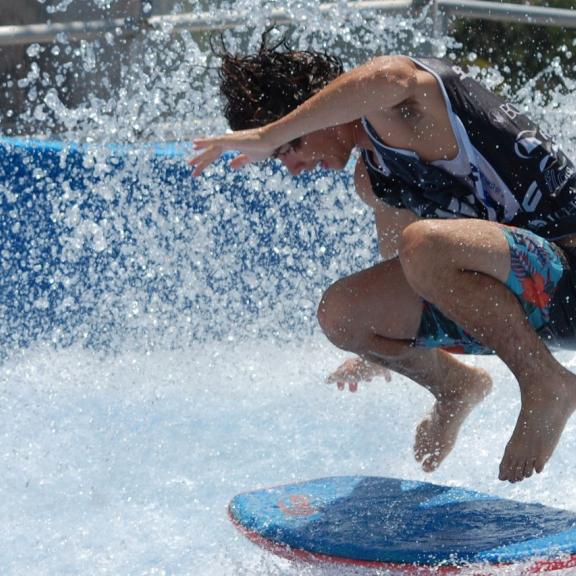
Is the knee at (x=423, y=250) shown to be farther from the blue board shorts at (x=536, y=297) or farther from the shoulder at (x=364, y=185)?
the shoulder at (x=364, y=185)

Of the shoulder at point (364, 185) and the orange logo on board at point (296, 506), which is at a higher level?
the shoulder at point (364, 185)

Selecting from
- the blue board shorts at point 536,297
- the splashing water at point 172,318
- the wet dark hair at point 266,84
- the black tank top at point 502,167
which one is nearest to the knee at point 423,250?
the blue board shorts at point 536,297

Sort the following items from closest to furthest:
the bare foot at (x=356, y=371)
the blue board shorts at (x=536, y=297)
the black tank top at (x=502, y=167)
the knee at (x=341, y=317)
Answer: the blue board shorts at (x=536, y=297)
the black tank top at (x=502, y=167)
the knee at (x=341, y=317)
the bare foot at (x=356, y=371)

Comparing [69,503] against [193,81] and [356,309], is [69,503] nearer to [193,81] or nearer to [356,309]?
[356,309]

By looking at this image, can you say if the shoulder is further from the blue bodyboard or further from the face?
the blue bodyboard

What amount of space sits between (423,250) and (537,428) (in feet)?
1.52

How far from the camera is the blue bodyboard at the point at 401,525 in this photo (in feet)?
7.85

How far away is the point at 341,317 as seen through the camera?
2.93m

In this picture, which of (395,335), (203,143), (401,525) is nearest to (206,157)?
(203,143)

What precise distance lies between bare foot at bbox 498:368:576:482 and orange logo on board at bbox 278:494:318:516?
453mm

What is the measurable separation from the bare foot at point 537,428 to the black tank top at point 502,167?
0.43 m

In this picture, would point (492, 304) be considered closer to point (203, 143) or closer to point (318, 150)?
point (318, 150)

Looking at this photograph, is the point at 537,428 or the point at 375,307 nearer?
the point at 537,428

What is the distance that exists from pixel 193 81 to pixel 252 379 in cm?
155
